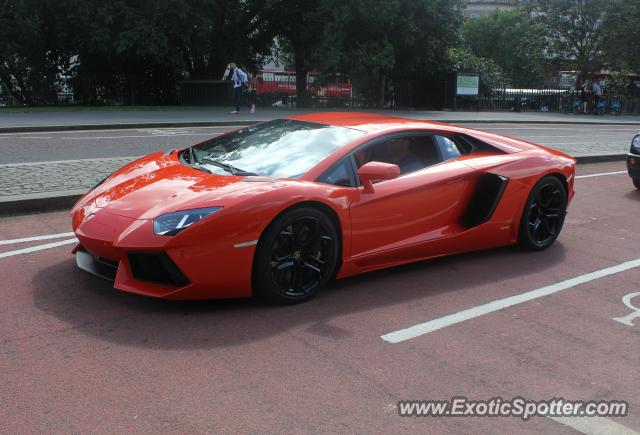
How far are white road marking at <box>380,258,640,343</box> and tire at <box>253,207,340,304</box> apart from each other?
28.6 inches

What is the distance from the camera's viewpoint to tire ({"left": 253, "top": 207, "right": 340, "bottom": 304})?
14.1 feet

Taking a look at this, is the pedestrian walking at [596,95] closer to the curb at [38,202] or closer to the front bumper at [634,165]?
the front bumper at [634,165]

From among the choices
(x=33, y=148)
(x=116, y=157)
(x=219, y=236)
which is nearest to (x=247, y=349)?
(x=219, y=236)

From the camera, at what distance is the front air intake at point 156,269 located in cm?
404

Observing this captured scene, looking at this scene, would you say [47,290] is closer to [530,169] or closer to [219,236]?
[219,236]

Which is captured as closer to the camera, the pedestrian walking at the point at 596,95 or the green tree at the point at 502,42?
the pedestrian walking at the point at 596,95

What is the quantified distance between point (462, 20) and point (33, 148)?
74.5 feet

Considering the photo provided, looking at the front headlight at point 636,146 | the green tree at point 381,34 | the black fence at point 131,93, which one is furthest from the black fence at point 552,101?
the front headlight at point 636,146

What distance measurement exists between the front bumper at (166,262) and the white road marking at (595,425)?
2.05 m

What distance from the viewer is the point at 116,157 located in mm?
10633

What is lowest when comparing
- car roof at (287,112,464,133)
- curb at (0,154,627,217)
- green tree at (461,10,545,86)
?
curb at (0,154,627,217)

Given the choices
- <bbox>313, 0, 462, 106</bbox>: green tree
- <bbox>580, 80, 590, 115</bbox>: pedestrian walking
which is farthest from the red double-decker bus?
<bbox>580, 80, 590, 115</bbox>: pedestrian walking

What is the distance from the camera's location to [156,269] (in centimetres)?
413

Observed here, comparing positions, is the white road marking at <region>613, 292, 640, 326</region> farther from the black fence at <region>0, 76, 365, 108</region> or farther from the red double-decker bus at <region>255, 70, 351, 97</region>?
the red double-decker bus at <region>255, 70, 351, 97</region>
